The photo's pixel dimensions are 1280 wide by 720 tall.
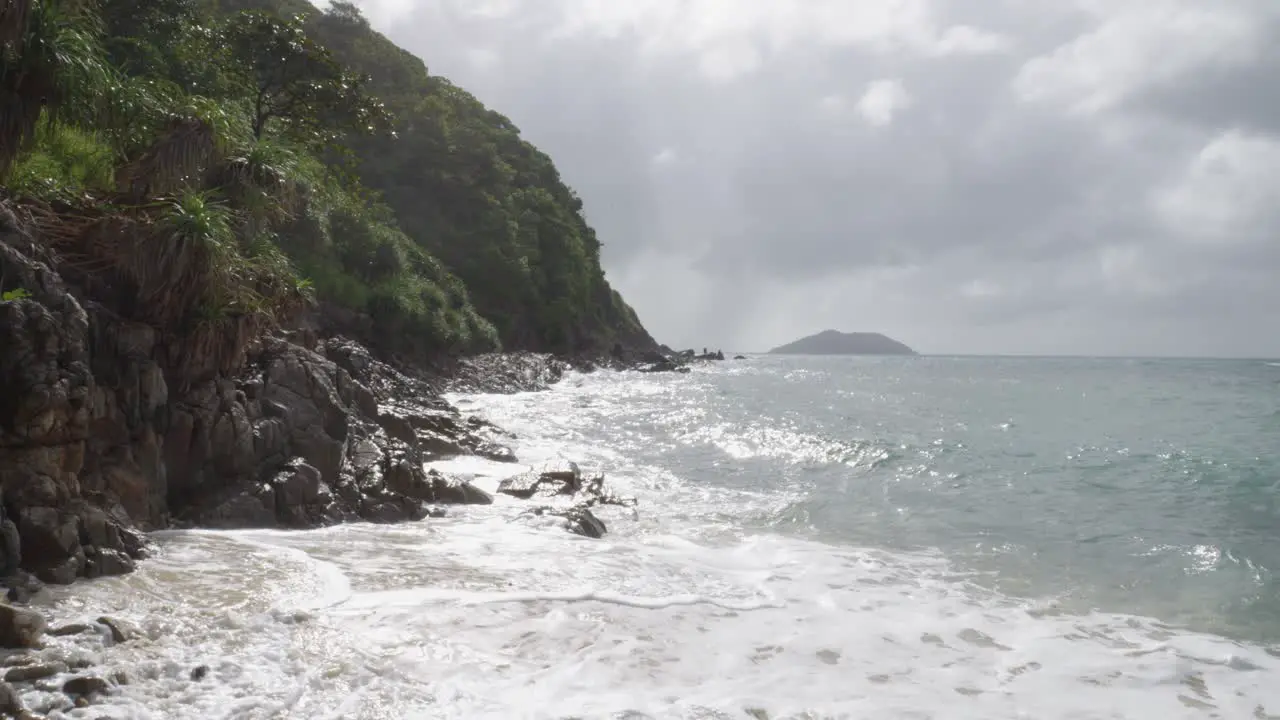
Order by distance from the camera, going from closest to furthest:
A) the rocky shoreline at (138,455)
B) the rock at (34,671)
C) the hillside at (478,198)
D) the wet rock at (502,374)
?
the rock at (34,671) → the rocky shoreline at (138,455) → the wet rock at (502,374) → the hillside at (478,198)

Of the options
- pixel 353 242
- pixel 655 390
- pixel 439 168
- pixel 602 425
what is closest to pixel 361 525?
pixel 602 425

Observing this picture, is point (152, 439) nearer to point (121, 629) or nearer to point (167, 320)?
point (167, 320)

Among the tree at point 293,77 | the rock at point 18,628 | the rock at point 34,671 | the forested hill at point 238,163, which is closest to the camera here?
the rock at point 34,671

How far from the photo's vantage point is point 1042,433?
72.0 feet

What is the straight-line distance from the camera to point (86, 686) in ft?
13.0

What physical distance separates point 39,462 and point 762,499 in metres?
9.82

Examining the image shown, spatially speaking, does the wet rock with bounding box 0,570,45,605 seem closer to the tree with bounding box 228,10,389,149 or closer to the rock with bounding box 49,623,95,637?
the rock with bounding box 49,623,95,637

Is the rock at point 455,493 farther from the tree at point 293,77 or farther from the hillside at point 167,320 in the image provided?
the tree at point 293,77

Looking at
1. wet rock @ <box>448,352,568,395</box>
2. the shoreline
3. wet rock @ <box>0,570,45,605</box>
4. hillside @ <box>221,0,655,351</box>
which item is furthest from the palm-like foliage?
hillside @ <box>221,0,655,351</box>

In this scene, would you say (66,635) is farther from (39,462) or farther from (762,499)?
(762,499)

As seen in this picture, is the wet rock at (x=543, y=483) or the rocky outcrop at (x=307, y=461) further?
the wet rock at (x=543, y=483)

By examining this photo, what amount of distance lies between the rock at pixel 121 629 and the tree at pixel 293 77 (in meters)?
13.5

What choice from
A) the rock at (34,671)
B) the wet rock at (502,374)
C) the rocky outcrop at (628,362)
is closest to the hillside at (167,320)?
the rock at (34,671)

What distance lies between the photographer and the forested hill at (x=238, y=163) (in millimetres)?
7723
